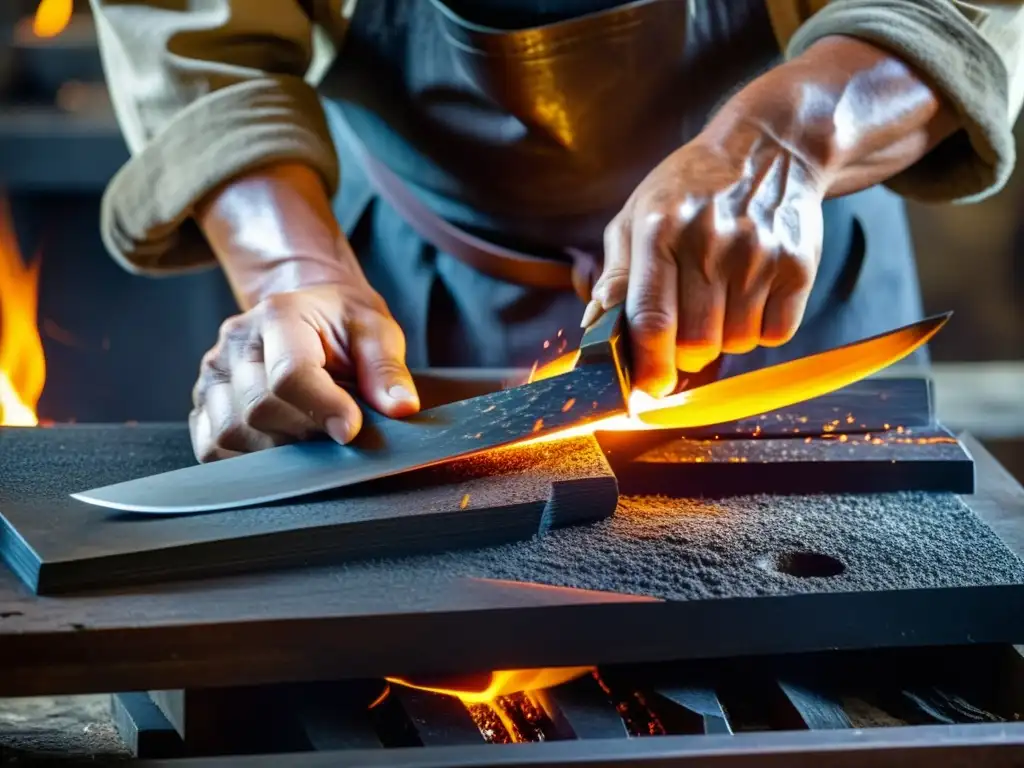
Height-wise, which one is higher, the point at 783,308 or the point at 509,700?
the point at 783,308

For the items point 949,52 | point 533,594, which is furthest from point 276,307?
point 949,52

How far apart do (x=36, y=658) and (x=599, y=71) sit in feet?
2.44

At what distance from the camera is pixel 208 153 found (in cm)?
112

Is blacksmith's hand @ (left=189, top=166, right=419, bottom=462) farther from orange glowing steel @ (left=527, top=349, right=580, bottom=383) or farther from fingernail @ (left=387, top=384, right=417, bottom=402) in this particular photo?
orange glowing steel @ (left=527, top=349, right=580, bottom=383)

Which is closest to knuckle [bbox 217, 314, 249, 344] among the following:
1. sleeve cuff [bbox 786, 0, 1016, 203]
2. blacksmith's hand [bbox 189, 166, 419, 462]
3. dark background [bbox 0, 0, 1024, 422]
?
blacksmith's hand [bbox 189, 166, 419, 462]

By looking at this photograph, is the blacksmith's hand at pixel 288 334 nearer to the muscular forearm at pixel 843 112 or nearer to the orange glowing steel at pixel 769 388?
the orange glowing steel at pixel 769 388

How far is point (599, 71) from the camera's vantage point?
1.14 metres

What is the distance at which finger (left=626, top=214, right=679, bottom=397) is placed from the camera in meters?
0.89

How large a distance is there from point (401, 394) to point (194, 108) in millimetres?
418

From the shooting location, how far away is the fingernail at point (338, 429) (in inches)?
34.5

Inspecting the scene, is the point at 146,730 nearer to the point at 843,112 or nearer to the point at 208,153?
the point at 208,153

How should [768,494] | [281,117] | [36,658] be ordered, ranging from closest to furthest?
[36,658]
[768,494]
[281,117]

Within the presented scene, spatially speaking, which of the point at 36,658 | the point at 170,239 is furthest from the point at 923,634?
the point at 170,239

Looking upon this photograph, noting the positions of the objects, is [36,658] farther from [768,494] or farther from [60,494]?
[768,494]
